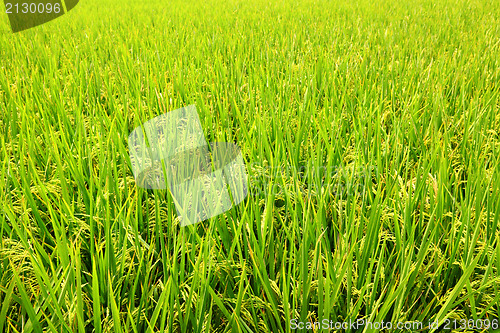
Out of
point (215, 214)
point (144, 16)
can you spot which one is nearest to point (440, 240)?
point (215, 214)

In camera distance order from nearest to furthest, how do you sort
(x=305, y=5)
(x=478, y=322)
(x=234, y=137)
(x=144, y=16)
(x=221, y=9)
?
(x=478, y=322) → (x=234, y=137) → (x=144, y=16) → (x=221, y=9) → (x=305, y=5)

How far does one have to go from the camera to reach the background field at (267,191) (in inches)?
27.0

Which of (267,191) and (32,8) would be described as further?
(32,8)

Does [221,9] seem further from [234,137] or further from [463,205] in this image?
[463,205]

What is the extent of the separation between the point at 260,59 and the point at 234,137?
3.55 ft

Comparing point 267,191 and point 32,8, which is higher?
point 32,8

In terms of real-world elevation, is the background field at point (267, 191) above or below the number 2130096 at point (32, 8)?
below

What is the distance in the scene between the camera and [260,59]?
91.6 inches

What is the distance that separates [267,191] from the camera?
1.00 metres

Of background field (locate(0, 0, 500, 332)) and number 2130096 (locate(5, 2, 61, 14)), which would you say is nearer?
background field (locate(0, 0, 500, 332))

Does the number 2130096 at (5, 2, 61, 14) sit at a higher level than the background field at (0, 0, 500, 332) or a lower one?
higher

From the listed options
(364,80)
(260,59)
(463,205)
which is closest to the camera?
(463,205)

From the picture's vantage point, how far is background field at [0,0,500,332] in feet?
2.25

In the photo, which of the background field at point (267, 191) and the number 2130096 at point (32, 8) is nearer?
the background field at point (267, 191)
